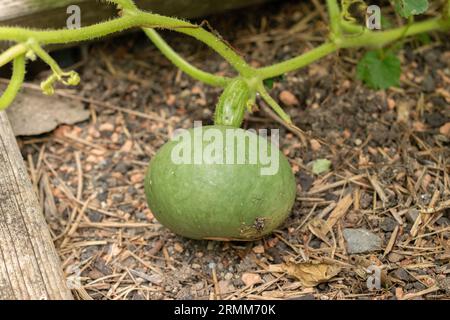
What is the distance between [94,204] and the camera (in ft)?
7.82

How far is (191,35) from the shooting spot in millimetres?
2223

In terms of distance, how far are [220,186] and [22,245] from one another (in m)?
0.59

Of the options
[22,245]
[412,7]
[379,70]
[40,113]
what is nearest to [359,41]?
[379,70]

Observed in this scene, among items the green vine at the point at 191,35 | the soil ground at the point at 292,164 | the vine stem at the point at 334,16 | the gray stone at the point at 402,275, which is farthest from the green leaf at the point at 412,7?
the gray stone at the point at 402,275

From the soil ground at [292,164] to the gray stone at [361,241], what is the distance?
0.06ft

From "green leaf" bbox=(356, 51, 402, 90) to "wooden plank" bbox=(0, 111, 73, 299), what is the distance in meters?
1.30

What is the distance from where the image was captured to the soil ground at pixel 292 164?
6.75 ft

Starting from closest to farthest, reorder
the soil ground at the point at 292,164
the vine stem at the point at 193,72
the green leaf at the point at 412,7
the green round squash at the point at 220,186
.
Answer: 1. the green round squash at the point at 220,186
2. the soil ground at the point at 292,164
3. the green leaf at the point at 412,7
4. the vine stem at the point at 193,72

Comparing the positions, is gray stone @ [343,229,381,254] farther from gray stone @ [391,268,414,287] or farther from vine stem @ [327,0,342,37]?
vine stem @ [327,0,342,37]

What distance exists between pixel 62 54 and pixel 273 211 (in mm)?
1330

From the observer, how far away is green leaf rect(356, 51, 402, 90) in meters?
2.56

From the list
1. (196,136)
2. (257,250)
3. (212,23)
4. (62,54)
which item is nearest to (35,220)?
(196,136)

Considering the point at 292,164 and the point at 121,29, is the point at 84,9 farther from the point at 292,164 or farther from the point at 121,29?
the point at 292,164

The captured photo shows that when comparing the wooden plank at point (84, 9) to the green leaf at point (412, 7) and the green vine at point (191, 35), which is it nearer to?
the green vine at point (191, 35)
